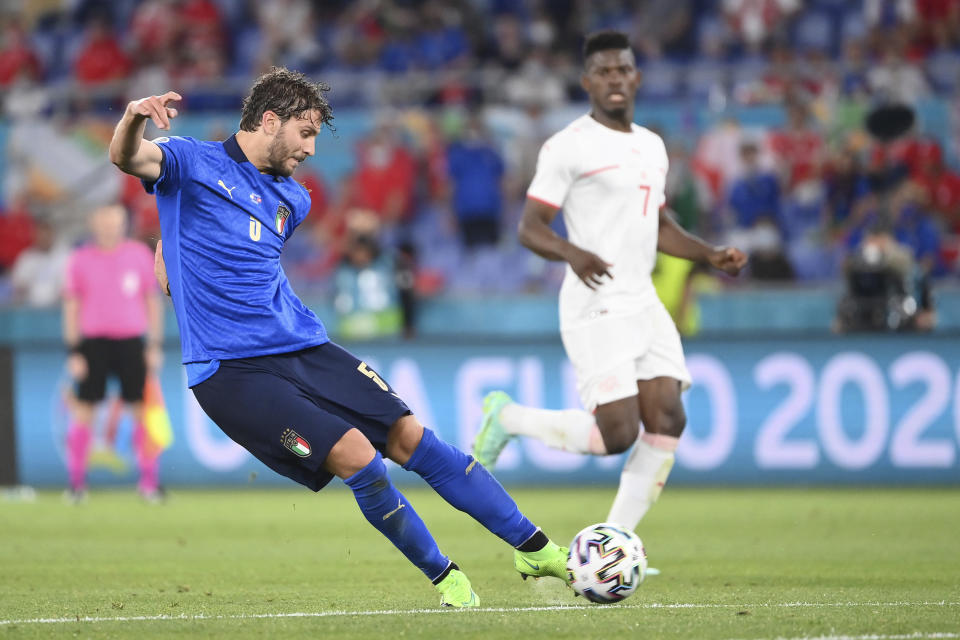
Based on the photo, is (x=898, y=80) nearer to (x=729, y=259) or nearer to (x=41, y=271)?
(x=41, y=271)

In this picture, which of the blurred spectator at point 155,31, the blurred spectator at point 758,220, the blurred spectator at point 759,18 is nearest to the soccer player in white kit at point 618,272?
the blurred spectator at point 758,220

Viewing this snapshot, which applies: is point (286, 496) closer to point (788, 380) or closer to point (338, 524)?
point (338, 524)

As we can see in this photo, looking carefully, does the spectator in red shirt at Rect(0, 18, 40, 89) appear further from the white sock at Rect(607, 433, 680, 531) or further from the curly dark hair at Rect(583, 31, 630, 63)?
the white sock at Rect(607, 433, 680, 531)

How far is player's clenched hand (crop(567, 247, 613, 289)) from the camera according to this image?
23.0 ft

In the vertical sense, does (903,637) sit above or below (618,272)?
below

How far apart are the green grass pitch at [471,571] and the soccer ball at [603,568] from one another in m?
0.08

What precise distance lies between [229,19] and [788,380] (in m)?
10.3

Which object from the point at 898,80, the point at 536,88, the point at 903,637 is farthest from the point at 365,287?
the point at 903,637

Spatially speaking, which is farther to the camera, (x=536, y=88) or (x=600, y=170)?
(x=536, y=88)

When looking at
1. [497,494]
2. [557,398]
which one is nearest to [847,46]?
[557,398]

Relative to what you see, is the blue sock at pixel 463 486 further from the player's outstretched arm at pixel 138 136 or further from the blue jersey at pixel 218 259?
the player's outstretched arm at pixel 138 136

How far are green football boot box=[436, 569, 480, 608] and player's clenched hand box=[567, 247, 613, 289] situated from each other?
5.57 ft

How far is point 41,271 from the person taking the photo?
17.0 m

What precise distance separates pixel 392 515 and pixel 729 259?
2.30 meters
